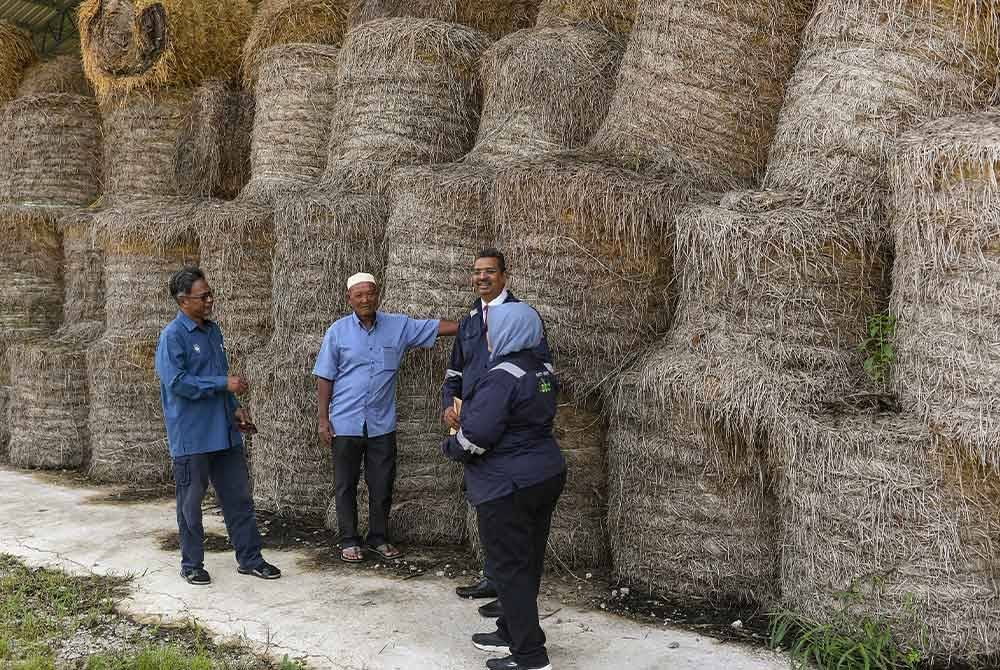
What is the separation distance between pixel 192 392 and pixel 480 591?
1.86 meters

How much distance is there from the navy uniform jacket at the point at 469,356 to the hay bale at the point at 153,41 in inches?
204

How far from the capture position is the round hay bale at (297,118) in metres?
7.21

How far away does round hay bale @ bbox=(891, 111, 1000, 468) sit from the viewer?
3.54 meters

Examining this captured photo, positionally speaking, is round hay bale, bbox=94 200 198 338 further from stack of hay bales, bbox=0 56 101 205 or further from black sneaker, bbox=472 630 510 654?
black sneaker, bbox=472 630 510 654

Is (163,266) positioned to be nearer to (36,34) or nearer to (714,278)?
(714,278)

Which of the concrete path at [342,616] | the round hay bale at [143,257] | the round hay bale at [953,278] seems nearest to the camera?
the round hay bale at [953,278]

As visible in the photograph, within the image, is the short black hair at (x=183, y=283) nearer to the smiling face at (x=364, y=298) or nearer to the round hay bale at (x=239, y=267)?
the smiling face at (x=364, y=298)

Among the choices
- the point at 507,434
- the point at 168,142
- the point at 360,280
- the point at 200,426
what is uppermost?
the point at 168,142

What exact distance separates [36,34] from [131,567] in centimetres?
1725

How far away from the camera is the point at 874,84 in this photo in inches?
168

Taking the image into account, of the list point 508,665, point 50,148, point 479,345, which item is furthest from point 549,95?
point 50,148

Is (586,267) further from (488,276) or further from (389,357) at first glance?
(389,357)

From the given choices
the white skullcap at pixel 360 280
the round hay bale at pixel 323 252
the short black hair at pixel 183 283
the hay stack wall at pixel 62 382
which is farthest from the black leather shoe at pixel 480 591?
the hay stack wall at pixel 62 382

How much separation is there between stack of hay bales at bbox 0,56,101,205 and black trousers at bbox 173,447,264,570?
5.33m
